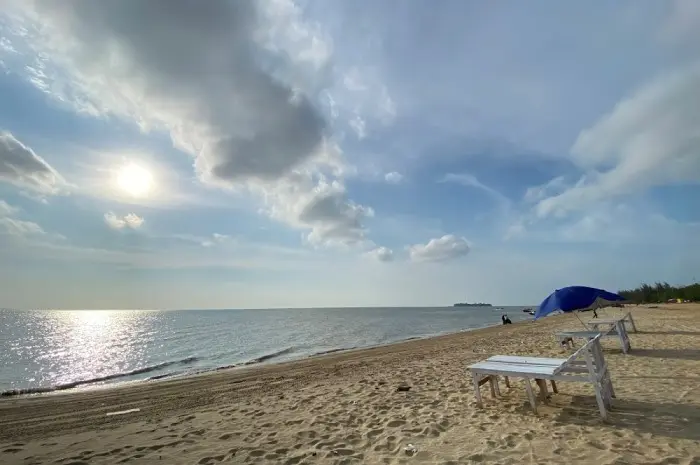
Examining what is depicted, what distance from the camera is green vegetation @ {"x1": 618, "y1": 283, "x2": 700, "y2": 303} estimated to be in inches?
1944

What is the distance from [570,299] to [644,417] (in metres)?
3.42

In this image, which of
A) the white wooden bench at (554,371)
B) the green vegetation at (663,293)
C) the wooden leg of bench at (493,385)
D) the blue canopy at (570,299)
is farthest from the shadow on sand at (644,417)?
the green vegetation at (663,293)

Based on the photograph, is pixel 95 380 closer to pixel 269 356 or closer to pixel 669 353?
pixel 269 356

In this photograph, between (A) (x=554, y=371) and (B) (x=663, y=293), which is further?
(B) (x=663, y=293)

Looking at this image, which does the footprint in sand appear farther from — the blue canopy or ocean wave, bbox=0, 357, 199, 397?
ocean wave, bbox=0, 357, 199, 397

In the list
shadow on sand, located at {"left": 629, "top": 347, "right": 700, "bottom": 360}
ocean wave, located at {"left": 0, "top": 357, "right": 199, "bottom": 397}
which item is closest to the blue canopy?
shadow on sand, located at {"left": 629, "top": 347, "right": 700, "bottom": 360}

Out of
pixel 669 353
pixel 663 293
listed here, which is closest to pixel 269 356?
pixel 669 353

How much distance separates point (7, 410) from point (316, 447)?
1025 centimetres

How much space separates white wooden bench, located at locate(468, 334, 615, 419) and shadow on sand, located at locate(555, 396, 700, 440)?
0.18 metres

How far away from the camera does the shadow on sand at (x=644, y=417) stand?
475 centimetres

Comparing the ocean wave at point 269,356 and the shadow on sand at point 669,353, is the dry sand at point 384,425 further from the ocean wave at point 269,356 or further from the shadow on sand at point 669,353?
the ocean wave at point 269,356

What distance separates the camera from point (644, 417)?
525 centimetres

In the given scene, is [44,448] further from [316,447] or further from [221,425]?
[316,447]

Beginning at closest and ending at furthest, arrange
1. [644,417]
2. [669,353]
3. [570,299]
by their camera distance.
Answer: [644,417]
[570,299]
[669,353]
